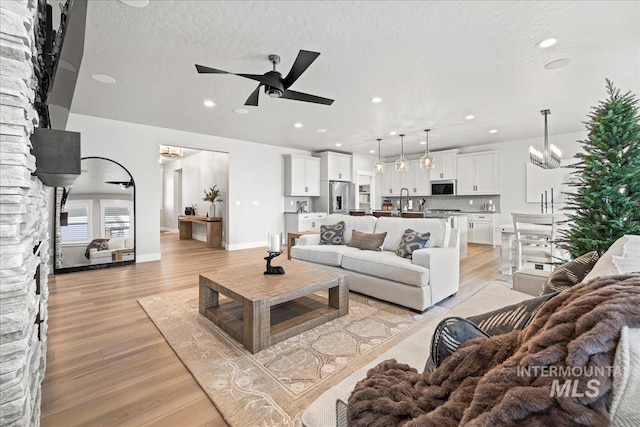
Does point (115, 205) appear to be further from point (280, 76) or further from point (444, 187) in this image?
point (444, 187)

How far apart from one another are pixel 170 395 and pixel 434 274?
2.42 meters

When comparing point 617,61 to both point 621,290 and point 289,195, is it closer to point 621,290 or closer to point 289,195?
point 621,290

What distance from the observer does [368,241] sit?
370 cm

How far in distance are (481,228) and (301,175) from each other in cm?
466

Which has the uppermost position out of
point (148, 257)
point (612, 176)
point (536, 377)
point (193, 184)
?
point (193, 184)

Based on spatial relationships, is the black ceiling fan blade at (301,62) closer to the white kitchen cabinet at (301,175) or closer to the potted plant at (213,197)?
the white kitchen cabinet at (301,175)

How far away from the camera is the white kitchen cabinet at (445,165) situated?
24.5 feet

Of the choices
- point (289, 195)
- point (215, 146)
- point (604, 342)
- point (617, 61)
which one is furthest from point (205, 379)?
point (289, 195)

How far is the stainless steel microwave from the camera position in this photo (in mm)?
7496

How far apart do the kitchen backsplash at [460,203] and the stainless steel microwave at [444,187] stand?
1.26 ft

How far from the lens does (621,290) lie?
0.56 m

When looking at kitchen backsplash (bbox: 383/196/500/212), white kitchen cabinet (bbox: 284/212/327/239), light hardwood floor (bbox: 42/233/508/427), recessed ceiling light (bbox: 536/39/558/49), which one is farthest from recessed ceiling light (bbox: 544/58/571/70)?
white kitchen cabinet (bbox: 284/212/327/239)

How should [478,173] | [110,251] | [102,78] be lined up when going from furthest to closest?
1. [478,173]
2. [110,251]
3. [102,78]

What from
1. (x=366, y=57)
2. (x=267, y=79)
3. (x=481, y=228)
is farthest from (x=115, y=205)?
(x=481, y=228)
